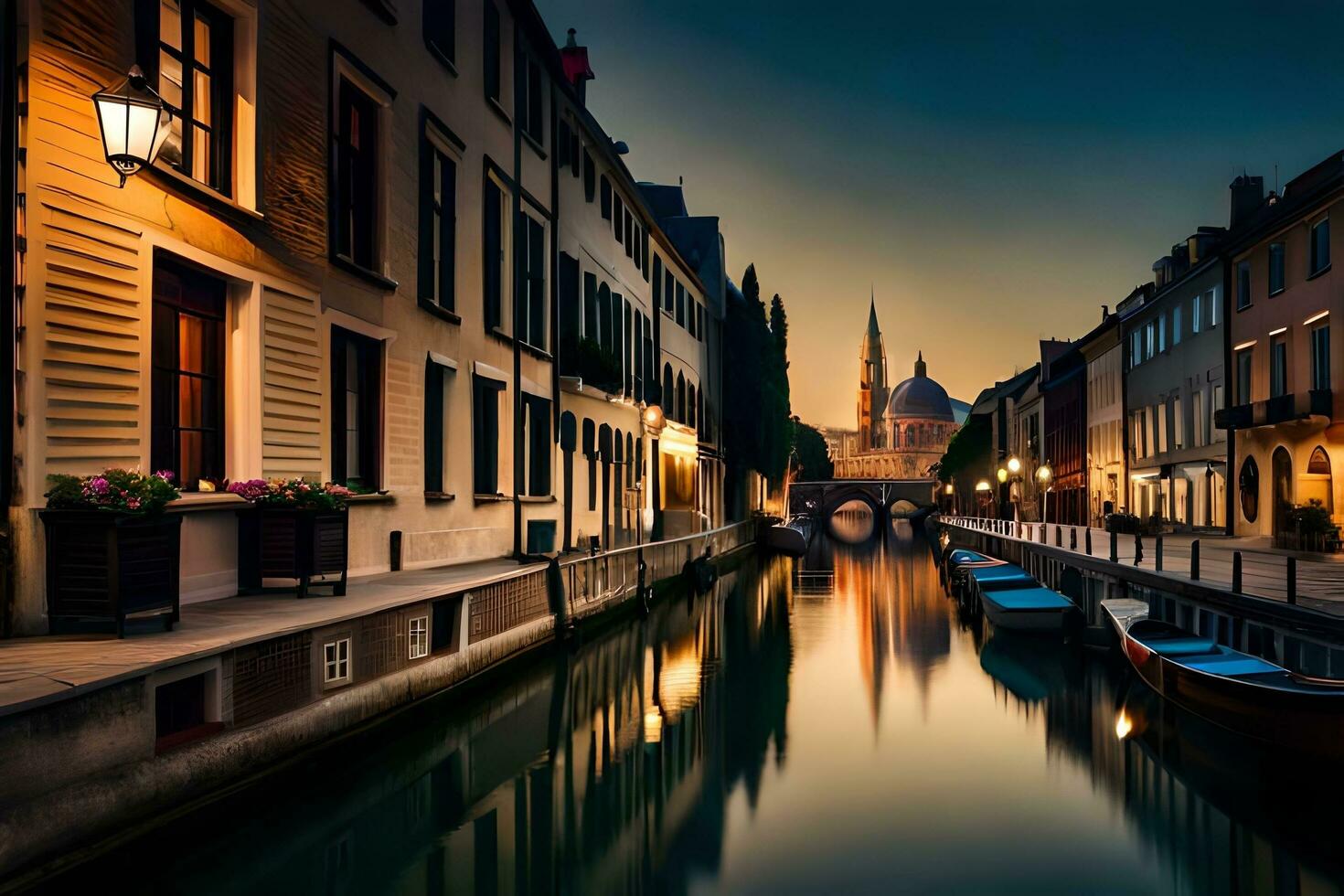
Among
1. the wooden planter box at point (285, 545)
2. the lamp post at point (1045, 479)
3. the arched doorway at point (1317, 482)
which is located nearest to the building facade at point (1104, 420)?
the lamp post at point (1045, 479)

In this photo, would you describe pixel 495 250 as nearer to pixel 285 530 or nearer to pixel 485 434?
pixel 485 434

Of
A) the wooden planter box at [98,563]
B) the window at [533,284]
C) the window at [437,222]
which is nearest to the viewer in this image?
the wooden planter box at [98,563]

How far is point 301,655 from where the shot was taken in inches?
376

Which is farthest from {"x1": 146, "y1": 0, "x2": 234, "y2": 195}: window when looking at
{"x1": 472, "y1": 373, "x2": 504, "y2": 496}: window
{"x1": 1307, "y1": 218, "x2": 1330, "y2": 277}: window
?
{"x1": 1307, "y1": 218, "x2": 1330, "y2": 277}: window

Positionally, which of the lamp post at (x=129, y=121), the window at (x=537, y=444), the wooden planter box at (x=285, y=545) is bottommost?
the wooden planter box at (x=285, y=545)

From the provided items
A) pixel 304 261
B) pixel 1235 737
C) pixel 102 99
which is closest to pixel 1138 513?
pixel 1235 737

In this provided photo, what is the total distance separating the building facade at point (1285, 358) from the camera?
1056 inches

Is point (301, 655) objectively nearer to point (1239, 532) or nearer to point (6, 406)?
point (6, 406)

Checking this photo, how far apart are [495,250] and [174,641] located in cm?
1310

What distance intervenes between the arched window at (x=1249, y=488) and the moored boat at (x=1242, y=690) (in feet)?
59.1

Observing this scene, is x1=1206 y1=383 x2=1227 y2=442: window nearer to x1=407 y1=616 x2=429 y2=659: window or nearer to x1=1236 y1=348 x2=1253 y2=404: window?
x1=1236 y1=348 x2=1253 y2=404: window

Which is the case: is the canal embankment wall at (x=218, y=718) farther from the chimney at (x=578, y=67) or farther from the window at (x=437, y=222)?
the chimney at (x=578, y=67)

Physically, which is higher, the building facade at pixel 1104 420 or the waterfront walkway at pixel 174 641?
the building facade at pixel 1104 420

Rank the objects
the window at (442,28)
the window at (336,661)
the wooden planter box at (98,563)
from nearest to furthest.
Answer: the wooden planter box at (98,563) < the window at (336,661) < the window at (442,28)
